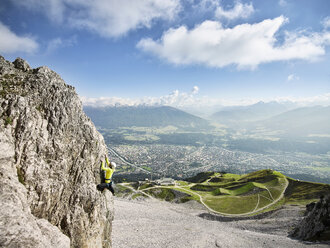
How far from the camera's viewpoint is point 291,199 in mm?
75188

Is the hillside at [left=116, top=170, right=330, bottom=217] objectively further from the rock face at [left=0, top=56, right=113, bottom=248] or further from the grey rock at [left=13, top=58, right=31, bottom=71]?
the grey rock at [left=13, top=58, right=31, bottom=71]

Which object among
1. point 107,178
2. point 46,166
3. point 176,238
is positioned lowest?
point 176,238

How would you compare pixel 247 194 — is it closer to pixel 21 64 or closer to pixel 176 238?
pixel 176 238

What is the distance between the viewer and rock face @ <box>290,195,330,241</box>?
126 feet

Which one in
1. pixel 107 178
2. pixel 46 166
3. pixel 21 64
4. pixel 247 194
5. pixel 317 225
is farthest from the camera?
pixel 247 194

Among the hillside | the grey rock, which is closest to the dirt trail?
the grey rock

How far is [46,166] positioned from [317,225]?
55.9 metres

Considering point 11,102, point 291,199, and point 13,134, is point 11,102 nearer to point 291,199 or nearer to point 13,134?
point 13,134

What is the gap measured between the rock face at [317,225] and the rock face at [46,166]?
4532 centimetres

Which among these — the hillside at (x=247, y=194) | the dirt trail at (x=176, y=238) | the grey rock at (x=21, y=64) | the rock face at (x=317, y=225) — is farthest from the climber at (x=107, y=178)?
the hillside at (x=247, y=194)

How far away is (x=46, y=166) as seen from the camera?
51.9 ft

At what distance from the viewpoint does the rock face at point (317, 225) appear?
1511 inches

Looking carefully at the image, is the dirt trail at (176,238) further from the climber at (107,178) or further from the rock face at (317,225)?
the climber at (107,178)

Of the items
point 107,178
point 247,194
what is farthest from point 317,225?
point 247,194
